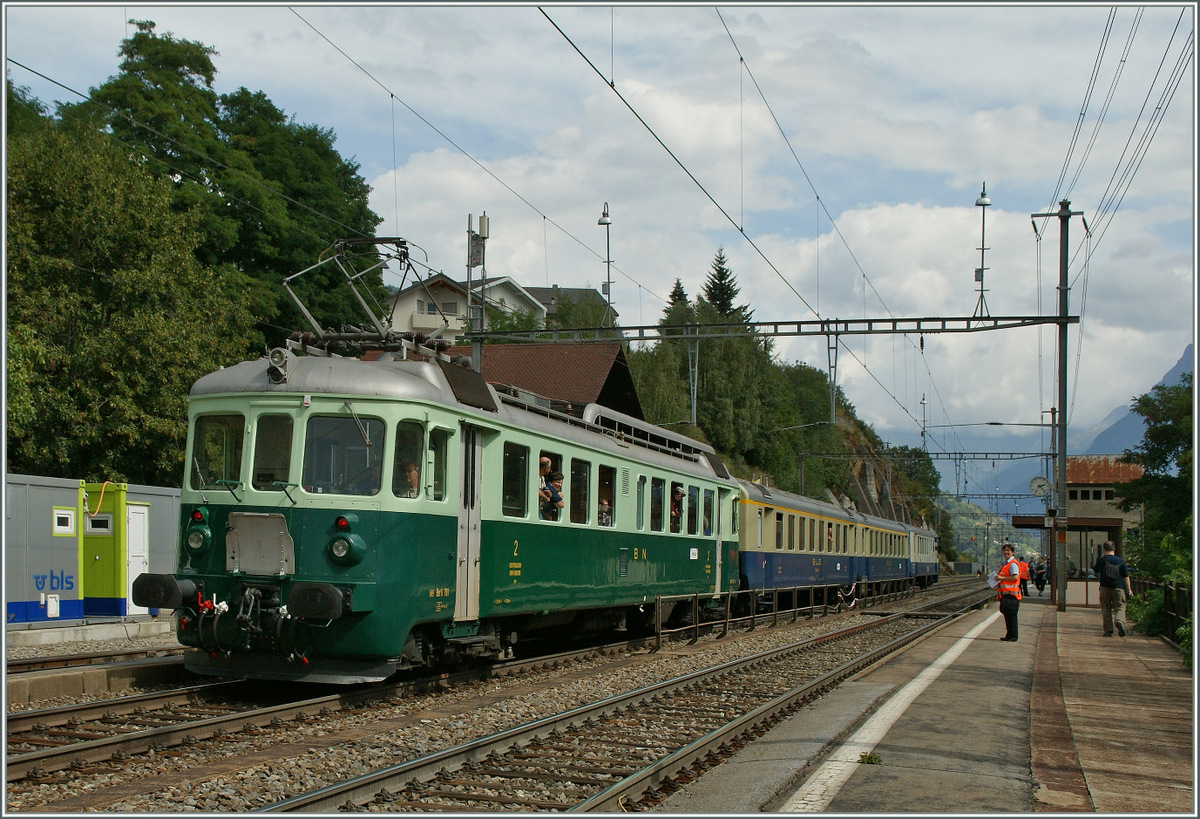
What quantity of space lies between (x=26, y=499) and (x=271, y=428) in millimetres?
8607

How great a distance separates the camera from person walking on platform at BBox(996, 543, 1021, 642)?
708 inches

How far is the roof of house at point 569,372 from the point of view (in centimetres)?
3578

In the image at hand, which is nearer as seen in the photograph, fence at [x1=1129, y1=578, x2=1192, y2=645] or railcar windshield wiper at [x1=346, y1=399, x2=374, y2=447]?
railcar windshield wiper at [x1=346, y1=399, x2=374, y2=447]

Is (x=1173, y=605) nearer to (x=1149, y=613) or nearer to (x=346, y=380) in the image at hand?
(x=1149, y=613)

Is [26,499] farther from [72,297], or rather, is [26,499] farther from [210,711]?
[72,297]

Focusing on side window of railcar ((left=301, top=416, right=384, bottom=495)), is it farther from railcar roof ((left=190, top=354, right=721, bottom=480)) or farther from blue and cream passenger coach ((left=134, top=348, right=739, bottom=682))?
railcar roof ((left=190, top=354, right=721, bottom=480))

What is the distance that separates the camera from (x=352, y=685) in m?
10.7

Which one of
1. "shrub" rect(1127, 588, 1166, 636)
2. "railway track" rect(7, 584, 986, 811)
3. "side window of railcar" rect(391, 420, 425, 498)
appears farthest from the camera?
"shrub" rect(1127, 588, 1166, 636)

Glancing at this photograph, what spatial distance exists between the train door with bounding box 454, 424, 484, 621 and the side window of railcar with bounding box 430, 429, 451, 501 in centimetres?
35

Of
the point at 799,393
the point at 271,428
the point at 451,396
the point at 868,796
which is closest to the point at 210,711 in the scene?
the point at 271,428

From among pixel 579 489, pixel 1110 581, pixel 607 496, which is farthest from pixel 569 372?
pixel 579 489

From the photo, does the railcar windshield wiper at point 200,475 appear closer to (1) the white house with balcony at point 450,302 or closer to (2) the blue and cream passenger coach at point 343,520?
(2) the blue and cream passenger coach at point 343,520

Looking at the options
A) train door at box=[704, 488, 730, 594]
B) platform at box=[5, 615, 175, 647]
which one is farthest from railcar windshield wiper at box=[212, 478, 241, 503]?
train door at box=[704, 488, 730, 594]

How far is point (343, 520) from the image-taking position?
9.55m
